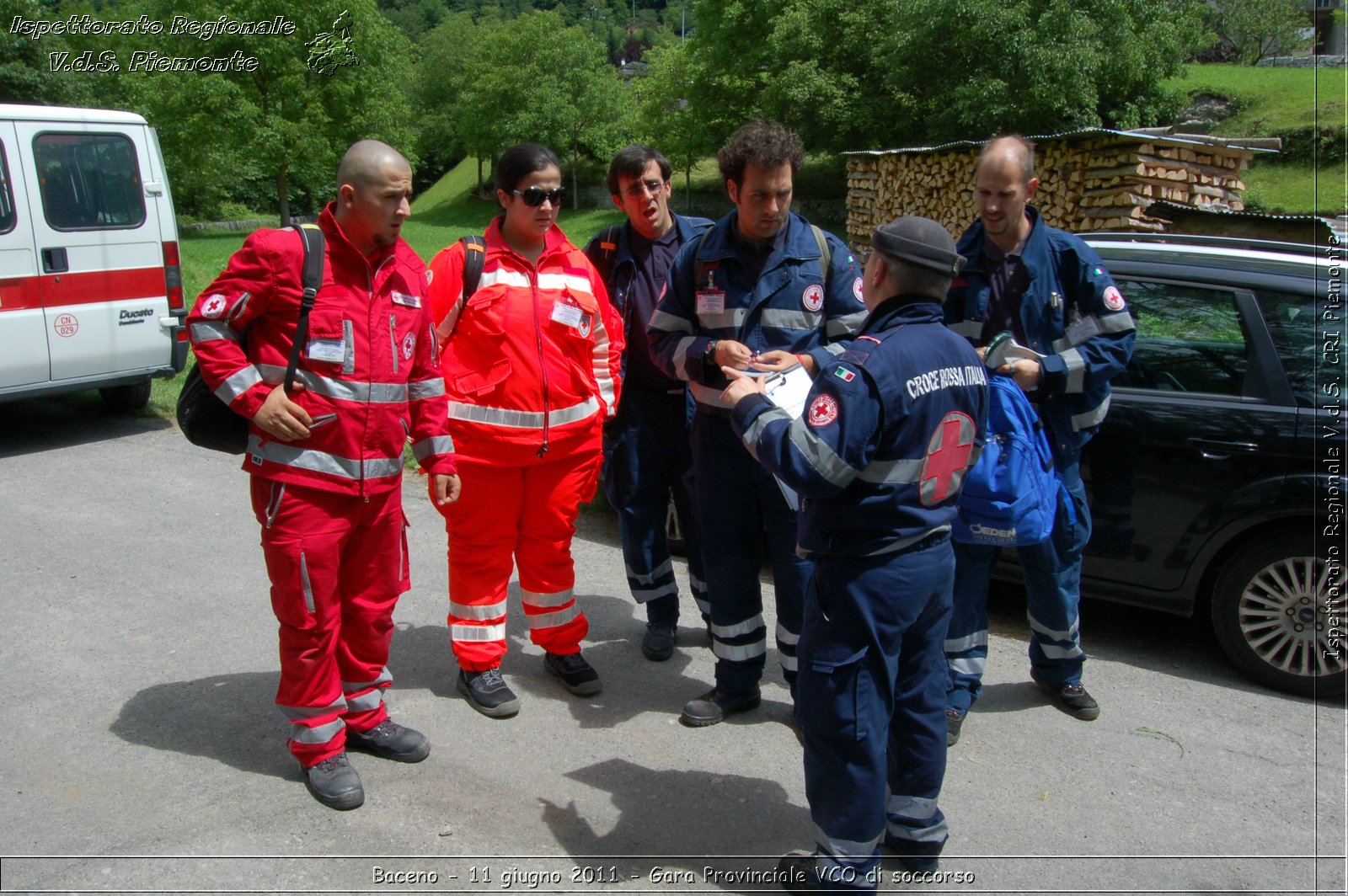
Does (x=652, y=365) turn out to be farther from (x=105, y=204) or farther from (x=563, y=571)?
(x=105, y=204)

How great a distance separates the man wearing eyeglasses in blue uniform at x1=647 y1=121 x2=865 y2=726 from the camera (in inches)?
146

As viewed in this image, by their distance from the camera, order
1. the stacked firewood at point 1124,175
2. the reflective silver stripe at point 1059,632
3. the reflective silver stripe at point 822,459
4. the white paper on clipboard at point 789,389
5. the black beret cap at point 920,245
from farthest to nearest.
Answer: the stacked firewood at point 1124,175
the reflective silver stripe at point 1059,632
the white paper on clipboard at point 789,389
the black beret cap at point 920,245
the reflective silver stripe at point 822,459

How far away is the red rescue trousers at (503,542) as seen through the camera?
4043mm

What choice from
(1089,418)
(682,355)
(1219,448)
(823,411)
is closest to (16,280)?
(682,355)

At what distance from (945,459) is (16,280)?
7561 mm

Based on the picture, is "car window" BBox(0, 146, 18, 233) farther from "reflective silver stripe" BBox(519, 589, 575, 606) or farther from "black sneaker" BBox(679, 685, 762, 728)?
"black sneaker" BBox(679, 685, 762, 728)

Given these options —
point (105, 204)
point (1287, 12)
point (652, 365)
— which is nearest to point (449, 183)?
point (1287, 12)

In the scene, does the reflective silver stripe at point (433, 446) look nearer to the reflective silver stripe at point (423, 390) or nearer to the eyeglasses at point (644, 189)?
the reflective silver stripe at point (423, 390)

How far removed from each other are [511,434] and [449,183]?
61.9 metres

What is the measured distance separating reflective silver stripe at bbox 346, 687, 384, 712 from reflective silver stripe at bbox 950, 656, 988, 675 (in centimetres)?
217

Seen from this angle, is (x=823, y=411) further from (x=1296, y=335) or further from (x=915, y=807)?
(x=1296, y=335)

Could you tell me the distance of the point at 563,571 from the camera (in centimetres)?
427

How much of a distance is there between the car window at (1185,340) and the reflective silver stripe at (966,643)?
1.55 meters

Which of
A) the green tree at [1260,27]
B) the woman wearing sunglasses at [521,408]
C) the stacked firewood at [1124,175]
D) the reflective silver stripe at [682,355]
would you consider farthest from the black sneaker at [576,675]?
the green tree at [1260,27]
